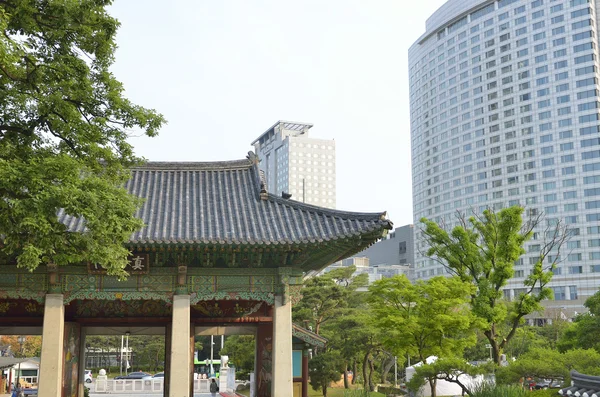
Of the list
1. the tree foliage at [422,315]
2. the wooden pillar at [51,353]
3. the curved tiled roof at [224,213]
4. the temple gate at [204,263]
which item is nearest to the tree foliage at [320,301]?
the tree foliage at [422,315]

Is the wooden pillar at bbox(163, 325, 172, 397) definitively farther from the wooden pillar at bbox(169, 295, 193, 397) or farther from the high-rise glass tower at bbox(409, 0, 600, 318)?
the high-rise glass tower at bbox(409, 0, 600, 318)

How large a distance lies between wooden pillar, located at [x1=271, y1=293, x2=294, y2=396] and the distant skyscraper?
141 meters

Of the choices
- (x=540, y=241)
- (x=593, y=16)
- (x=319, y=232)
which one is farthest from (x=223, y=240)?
(x=593, y=16)

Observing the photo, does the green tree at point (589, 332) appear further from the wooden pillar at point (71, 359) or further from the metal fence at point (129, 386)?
the wooden pillar at point (71, 359)

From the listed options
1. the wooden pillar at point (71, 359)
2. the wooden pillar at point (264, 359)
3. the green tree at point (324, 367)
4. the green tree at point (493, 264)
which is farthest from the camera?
the green tree at point (324, 367)

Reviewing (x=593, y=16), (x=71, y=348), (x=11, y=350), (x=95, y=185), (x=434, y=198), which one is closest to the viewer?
(x=95, y=185)

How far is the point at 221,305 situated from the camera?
66.7 feet

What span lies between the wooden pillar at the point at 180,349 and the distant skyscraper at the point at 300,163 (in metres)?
141

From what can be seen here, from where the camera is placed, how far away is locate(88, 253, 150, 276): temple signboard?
1633cm

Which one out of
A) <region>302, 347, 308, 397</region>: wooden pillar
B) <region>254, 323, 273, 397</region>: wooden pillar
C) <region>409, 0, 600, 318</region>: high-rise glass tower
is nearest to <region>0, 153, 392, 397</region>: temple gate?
<region>254, 323, 273, 397</region>: wooden pillar

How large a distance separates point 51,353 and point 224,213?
5981mm

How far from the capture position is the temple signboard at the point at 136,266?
643 inches

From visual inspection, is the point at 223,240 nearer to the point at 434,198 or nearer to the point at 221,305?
the point at 221,305

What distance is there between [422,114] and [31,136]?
111990mm
